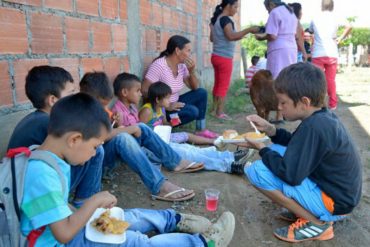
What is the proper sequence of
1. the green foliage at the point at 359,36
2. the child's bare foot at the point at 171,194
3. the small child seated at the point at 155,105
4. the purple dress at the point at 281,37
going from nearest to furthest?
the child's bare foot at the point at 171,194, the small child seated at the point at 155,105, the purple dress at the point at 281,37, the green foliage at the point at 359,36

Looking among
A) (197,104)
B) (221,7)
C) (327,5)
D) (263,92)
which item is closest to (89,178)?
(197,104)

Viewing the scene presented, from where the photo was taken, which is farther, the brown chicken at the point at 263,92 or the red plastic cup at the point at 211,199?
the brown chicken at the point at 263,92

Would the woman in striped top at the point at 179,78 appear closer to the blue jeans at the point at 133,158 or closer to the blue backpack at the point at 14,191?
the blue jeans at the point at 133,158

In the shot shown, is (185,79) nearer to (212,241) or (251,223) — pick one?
(251,223)

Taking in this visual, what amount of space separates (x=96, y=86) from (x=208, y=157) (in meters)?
1.29

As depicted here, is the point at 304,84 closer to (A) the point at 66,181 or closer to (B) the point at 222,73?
(A) the point at 66,181

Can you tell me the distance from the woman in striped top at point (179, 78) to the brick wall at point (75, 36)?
25 cm

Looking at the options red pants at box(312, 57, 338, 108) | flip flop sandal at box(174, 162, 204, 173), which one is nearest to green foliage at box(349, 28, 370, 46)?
red pants at box(312, 57, 338, 108)

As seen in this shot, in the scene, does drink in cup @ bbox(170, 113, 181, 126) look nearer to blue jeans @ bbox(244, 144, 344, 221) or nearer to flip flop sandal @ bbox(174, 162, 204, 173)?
flip flop sandal @ bbox(174, 162, 204, 173)

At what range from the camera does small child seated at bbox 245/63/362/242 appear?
2256 mm

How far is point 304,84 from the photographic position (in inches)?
93.5

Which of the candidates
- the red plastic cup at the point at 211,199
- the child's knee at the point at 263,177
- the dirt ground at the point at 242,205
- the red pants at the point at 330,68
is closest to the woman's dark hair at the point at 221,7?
the red pants at the point at 330,68

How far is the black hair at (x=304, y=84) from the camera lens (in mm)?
2373

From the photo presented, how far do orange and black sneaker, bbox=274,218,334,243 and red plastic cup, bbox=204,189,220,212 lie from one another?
549 mm
